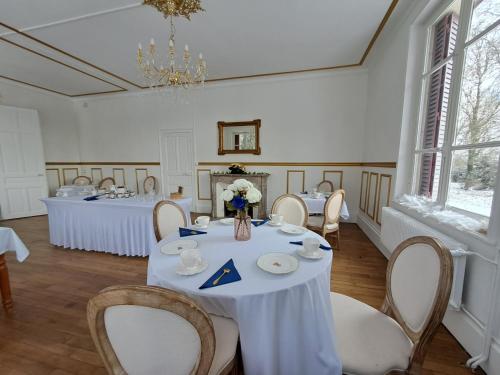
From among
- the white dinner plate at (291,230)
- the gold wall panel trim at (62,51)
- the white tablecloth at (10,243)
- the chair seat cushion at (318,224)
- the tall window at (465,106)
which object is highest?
the gold wall panel trim at (62,51)

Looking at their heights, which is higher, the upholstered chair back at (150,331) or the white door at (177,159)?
the white door at (177,159)

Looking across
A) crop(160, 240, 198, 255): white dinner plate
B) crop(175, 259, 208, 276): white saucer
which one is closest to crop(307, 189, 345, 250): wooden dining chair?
crop(160, 240, 198, 255): white dinner plate

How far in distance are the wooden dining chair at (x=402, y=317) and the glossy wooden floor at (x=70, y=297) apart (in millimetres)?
651

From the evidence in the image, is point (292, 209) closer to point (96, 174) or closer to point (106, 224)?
point (106, 224)

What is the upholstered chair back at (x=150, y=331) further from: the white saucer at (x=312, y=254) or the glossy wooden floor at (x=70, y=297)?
the glossy wooden floor at (x=70, y=297)

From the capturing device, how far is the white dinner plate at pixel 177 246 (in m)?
1.24

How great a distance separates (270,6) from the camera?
239 centimetres

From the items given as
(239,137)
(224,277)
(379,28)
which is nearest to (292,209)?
(224,277)

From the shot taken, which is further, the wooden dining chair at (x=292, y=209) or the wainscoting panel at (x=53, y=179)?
the wainscoting panel at (x=53, y=179)

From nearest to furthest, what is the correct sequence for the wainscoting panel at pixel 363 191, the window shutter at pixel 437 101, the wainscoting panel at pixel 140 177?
the window shutter at pixel 437 101 → the wainscoting panel at pixel 363 191 → the wainscoting panel at pixel 140 177

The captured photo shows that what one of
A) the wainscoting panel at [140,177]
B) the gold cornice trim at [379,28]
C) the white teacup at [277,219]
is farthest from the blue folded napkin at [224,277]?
the wainscoting panel at [140,177]

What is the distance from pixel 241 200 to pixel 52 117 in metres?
6.72

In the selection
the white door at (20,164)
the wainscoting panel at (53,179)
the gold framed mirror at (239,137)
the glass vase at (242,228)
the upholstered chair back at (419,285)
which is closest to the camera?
the upholstered chair back at (419,285)

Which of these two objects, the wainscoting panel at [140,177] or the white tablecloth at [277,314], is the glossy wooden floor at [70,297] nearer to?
the white tablecloth at [277,314]
